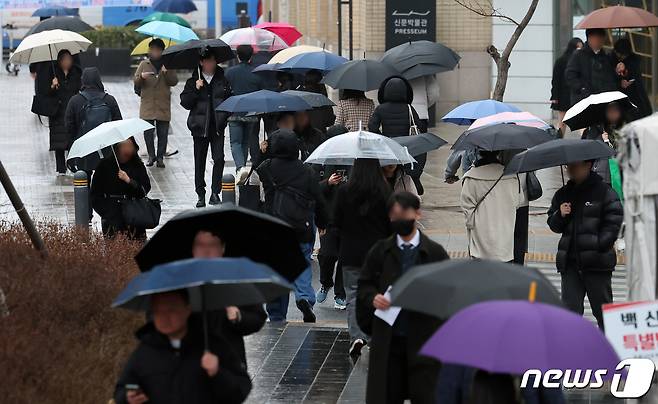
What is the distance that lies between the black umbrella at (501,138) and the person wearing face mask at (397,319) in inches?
141

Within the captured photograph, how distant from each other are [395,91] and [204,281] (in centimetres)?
890

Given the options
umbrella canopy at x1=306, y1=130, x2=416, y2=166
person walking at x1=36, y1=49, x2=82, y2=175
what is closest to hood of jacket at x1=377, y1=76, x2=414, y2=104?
umbrella canopy at x1=306, y1=130, x2=416, y2=166

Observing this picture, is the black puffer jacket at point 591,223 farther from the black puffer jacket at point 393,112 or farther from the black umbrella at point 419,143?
the black puffer jacket at point 393,112

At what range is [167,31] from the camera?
25281 mm

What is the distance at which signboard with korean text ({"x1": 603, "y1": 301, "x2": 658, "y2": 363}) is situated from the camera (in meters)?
7.11

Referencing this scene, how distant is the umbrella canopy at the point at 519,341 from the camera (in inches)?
218

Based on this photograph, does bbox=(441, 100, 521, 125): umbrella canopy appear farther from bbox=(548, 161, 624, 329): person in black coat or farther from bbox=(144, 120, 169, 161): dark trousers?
bbox=(144, 120, 169, 161): dark trousers

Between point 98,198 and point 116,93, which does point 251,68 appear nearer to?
point 98,198

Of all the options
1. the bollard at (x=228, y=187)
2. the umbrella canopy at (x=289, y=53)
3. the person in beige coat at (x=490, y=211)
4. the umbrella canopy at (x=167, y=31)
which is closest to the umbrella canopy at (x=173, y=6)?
the umbrella canopy at (x=167, y=31)

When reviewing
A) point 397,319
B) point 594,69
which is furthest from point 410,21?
point 397,319

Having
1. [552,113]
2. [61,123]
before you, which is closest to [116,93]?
[552,113]

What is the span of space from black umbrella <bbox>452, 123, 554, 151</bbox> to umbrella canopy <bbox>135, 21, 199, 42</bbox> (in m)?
13.5

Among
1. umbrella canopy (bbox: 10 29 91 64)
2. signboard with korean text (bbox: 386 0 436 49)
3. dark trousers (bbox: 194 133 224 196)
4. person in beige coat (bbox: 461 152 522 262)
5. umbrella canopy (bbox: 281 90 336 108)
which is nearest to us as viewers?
person in beige coat (bbox: 461 152 522 262)

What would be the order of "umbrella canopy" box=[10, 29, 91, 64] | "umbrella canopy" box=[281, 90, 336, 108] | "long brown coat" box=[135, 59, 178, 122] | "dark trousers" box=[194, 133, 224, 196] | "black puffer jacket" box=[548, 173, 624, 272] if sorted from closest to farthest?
"black puffer jacket" box=[548, 173, 624, 272]
"umbrella canopy" box=[281, 90, 336, 108]
"dark trousers" box=[194, 133, 224, 196]
"umbrella canopy" box=[10, 29, 91, 64]
"long brown coat" box=[135, 59, 178, 122]
